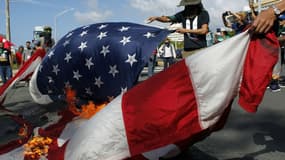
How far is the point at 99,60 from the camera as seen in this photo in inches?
172

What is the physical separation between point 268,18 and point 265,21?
0.10ft

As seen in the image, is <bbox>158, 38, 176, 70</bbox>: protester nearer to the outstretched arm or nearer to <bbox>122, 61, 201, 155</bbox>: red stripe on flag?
the outstretched arm

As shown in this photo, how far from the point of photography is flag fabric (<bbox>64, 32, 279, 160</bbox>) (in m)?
2.96

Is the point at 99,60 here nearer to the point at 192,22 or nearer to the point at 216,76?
the point at 192,22

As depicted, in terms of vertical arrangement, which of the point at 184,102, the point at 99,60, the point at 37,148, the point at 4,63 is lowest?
the point at 4,63

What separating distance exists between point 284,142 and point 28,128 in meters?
3.04

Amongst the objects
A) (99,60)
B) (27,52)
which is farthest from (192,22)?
(27,52)

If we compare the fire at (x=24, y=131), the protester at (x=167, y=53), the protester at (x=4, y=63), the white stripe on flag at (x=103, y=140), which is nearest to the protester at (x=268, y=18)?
the white stripe on flag at (x=103, y=140)

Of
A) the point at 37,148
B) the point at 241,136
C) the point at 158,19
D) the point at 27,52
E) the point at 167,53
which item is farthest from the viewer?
the point at 167,53

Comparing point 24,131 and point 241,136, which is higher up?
point 24,131

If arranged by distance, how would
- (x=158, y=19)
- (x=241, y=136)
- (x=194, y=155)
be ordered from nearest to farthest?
(x=194, y=155) → (x=158, y=19) → (x=241, y=136)

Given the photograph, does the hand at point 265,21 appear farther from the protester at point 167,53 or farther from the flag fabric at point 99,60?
the protester at point 167,53

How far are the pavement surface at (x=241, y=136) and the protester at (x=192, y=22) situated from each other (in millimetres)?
1176

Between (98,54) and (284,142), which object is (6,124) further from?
(284,142)
